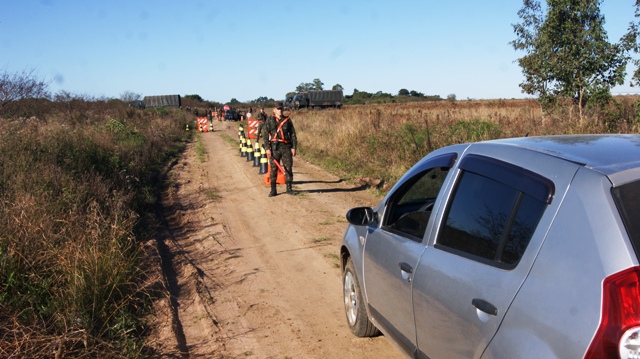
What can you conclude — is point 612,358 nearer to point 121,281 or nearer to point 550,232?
point 550,232

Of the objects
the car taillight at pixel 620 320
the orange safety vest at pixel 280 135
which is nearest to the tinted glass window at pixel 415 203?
the car taillight at pixel 620 320

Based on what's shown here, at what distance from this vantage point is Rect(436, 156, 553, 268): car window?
265cm

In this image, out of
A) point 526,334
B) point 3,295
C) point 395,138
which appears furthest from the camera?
point 395,138

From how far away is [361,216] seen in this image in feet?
14.8

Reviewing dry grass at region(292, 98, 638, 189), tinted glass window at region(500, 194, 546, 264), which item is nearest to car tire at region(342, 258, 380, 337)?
tinted glass window at region(500, 194, 546, 264)

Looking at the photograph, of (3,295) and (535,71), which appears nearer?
(3,295)

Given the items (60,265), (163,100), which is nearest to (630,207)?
(60,265)

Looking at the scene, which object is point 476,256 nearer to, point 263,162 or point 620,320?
point 620,320

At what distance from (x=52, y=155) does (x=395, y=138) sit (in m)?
9.42

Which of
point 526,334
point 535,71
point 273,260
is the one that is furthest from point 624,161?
point 535,71

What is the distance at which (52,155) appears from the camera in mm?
9164

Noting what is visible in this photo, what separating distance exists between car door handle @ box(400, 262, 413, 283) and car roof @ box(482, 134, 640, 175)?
954 mm

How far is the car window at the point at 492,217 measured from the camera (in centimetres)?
265

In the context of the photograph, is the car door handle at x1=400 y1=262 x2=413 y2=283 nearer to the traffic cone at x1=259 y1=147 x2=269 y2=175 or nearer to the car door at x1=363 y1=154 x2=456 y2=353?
the car door at x1=363 y1=154 x2=456 y2=353
